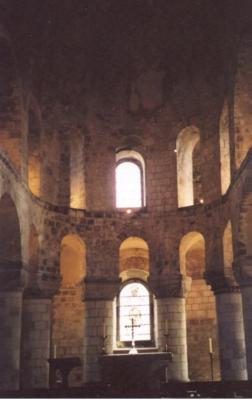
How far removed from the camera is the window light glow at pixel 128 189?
955 inches

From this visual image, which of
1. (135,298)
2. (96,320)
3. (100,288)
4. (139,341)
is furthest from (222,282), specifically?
(135,298)

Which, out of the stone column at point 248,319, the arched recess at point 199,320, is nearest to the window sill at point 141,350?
the arched recess at point 199,320

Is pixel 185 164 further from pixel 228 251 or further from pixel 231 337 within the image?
pixel 231 337

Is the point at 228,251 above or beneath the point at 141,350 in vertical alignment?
above

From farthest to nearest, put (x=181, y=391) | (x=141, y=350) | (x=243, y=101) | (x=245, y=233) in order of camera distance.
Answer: (x=141, y=350)
(x=243, y=101)
(x=245, y=233)
(x=181, y=391)

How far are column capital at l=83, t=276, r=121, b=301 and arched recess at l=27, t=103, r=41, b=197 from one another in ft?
11.7

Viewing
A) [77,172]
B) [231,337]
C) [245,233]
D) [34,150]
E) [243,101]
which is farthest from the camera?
[77,172]

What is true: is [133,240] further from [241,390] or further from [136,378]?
[241,390]

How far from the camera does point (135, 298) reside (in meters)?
24.9

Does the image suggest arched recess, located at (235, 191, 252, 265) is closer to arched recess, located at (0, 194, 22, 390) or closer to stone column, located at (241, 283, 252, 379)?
stone column, located at (241, 283, 252, 379)

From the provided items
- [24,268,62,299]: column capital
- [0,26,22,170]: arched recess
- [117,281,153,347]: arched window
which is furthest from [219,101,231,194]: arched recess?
[0,26,22,170]: arched recess

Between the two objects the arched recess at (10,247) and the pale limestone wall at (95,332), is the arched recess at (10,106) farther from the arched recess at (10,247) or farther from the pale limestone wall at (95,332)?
the pale limestone wall at (95,332)

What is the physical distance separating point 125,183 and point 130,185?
0.71ft

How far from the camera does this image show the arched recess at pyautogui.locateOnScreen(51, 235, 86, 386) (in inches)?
943
